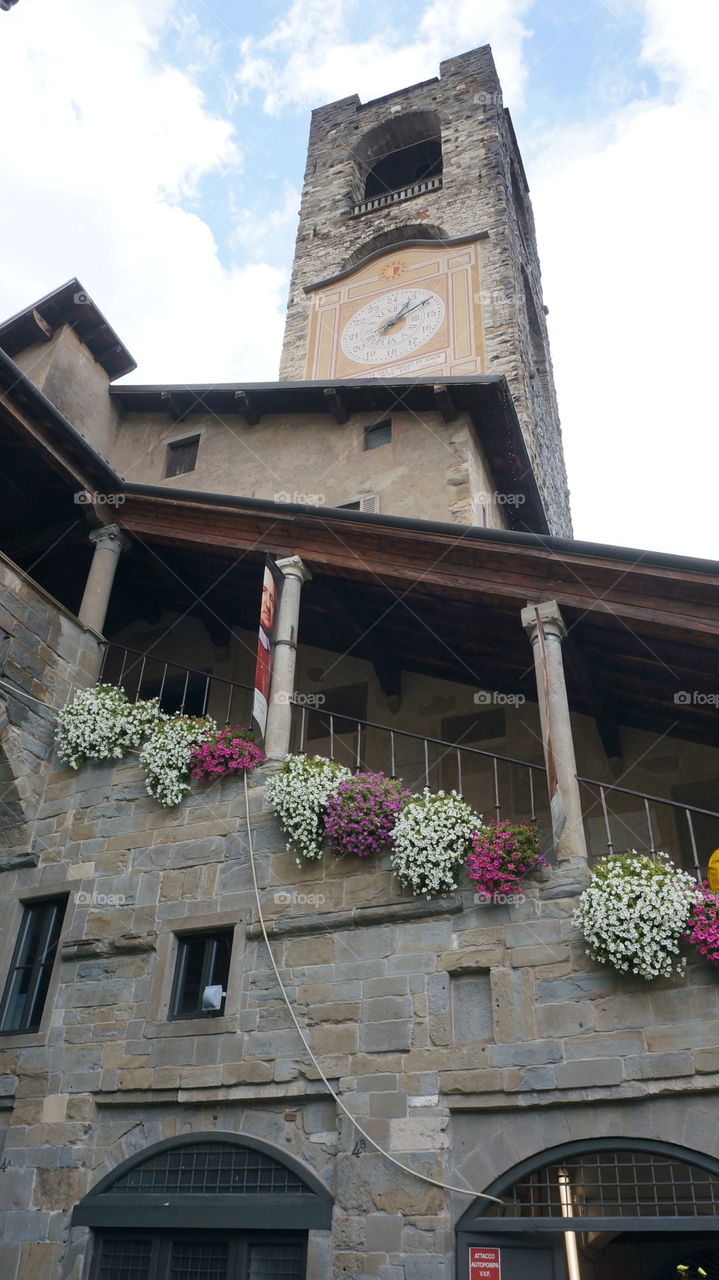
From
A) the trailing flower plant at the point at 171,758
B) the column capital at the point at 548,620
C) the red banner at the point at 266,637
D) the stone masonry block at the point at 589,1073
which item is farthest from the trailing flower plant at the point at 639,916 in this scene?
the trailing flower plant at the point at 171,758

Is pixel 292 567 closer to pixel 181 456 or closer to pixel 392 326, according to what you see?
pixel 181 456

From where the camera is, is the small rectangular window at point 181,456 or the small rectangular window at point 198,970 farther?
the small rectangular window at point 181,456

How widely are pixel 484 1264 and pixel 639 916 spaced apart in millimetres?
2490

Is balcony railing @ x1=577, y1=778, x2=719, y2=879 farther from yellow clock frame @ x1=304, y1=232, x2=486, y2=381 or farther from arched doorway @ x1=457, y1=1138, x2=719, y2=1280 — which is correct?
yellow clock frame @ x1=304, y1=232, x2=486, y2=381

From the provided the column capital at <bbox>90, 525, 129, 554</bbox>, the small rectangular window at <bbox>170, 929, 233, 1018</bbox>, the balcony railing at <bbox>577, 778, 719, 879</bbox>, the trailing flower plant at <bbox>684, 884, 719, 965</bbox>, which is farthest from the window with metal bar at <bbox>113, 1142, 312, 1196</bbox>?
the column capital at <bbox>90, 525, 129, 554</bbox>

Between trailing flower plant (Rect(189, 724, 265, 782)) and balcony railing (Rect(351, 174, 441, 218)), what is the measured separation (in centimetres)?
1723

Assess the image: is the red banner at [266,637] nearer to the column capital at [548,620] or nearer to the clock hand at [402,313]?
the column capital at [548,620]

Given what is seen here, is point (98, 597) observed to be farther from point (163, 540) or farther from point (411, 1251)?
point (411, 1251)

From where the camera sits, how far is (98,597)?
10.9m

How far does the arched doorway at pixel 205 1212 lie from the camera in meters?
7.25

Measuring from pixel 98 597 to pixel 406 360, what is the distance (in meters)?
10.2

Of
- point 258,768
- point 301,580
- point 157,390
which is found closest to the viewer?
point 258,768

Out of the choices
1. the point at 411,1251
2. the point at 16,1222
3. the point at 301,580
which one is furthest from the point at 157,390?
the point at 411,1251

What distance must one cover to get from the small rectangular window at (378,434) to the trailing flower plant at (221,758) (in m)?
5.98
